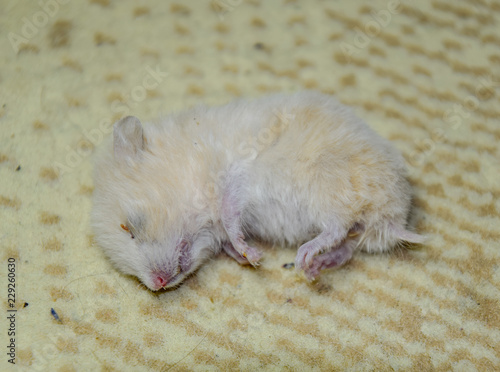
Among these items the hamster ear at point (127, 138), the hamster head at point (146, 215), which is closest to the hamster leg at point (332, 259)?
the hamster head at point (146, 215)

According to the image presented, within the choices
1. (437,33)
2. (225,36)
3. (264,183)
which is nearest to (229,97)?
(225,36)

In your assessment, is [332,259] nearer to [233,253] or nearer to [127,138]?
[233,253]

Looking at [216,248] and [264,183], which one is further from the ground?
[264,183]

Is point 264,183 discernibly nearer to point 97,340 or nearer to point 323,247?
point 323,247

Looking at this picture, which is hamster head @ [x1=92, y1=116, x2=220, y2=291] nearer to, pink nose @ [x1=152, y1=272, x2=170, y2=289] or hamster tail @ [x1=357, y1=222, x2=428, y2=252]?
pink nose @ [x1=152, y1=272, x2=170, y2=289]

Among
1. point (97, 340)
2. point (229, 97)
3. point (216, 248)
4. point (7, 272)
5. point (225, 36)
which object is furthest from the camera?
point (225, 36)

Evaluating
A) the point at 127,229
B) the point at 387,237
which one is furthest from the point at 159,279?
the point at 387,237
